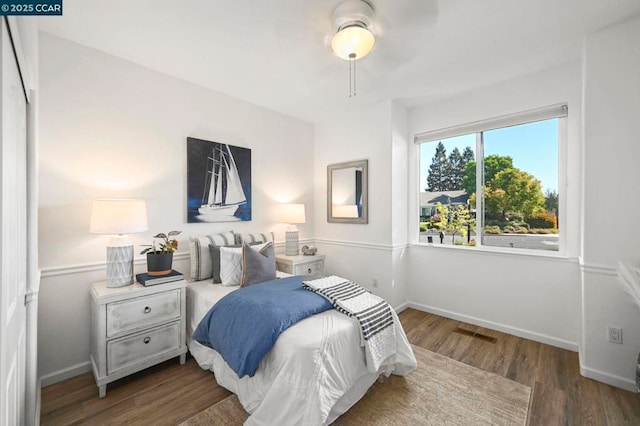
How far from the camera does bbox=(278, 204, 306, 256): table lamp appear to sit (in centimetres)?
351

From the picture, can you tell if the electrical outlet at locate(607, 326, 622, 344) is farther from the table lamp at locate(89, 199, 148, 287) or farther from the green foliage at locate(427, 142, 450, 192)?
the table lamp at locate(89, 199, 148, 287)

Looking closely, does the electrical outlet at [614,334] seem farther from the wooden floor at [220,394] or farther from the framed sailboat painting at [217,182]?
the framed sailboat painting at [217,182]

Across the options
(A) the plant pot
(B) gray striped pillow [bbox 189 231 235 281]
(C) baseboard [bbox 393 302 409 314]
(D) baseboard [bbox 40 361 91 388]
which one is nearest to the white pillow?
(B) gray striped pillow [bbox 189 231 235 281]

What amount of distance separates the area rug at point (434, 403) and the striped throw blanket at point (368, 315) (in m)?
0.29

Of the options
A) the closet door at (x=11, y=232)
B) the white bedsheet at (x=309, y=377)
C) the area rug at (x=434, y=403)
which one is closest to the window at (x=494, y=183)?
the area rug at (x=434, y=403)

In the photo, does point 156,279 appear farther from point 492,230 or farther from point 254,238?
point 492,230

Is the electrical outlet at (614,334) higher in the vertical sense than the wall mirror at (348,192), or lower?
lower

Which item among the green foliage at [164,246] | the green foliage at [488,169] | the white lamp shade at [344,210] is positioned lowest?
the green foliage at [164,246]

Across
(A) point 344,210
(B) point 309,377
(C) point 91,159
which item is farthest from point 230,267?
(A) point 344,210

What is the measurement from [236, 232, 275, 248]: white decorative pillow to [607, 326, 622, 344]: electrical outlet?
3097mm

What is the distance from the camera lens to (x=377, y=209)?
11.6 feet

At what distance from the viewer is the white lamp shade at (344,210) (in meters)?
3.76

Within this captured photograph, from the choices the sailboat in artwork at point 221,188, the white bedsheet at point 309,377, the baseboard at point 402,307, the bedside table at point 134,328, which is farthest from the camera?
the baseboard at point 402,307

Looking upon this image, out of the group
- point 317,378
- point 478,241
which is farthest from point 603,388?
point 317,378
